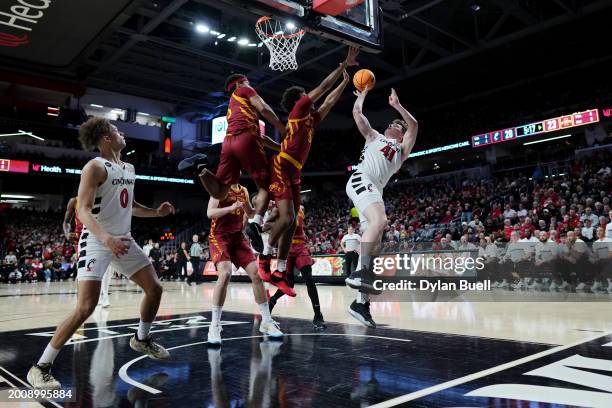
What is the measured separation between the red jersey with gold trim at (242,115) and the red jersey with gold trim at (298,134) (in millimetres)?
385

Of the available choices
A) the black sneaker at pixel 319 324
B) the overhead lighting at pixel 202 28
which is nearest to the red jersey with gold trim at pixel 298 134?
the black sneaker at pixel 319 324

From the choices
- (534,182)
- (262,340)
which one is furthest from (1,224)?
(534,182)

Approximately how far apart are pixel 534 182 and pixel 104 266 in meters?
18.1

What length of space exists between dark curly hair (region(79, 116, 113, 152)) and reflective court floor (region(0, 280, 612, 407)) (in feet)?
5.97

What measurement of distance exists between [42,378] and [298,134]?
3.10 meters

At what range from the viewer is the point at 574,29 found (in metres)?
18.9

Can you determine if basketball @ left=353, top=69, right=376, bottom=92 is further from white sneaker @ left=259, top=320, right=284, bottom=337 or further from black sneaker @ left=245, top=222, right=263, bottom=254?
white sneaker @ left=259, top=320, right=284, bottom=337

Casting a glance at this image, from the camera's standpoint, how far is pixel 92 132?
349cm

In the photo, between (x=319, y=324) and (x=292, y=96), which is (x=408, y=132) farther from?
(x=319, y=324)

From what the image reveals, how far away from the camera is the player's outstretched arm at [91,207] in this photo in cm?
301

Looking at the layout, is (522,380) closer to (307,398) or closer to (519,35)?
Answer: (307,398)

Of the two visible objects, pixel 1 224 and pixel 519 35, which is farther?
pixel 1 224

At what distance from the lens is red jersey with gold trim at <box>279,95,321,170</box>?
4566 mm

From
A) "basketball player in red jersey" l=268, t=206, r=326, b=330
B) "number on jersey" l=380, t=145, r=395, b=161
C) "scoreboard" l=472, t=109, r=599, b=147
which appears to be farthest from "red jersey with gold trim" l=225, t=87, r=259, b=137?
"scoreboard" l=472, t=109, r=599, b=147
